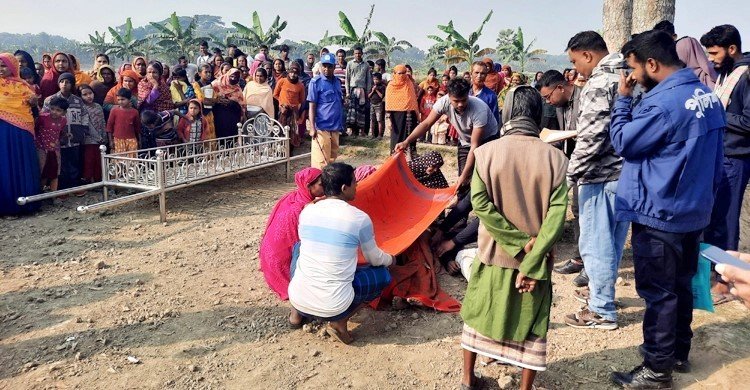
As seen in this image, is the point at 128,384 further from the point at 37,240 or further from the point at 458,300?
the point at 37,240

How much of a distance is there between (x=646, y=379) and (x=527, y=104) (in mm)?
1646

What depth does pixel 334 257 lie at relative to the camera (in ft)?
11.0

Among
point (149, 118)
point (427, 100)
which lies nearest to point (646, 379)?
point (149, 118)

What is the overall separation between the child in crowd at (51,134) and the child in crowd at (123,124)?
21.7 inches

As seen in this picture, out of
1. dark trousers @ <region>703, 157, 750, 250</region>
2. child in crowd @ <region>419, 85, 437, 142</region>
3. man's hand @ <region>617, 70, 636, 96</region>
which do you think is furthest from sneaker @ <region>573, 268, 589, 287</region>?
child in crowd @ <region>419, 85, 437, 142</region>

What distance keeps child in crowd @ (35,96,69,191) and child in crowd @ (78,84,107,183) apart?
12.7 inches

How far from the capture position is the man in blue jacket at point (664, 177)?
2777mm

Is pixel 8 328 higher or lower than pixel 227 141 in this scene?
lower

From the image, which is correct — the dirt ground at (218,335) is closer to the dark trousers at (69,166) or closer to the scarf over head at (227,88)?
the dark trousers at (69,166)

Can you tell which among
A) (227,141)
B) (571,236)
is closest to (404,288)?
(571,236)

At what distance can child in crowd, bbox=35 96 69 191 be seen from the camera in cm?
681

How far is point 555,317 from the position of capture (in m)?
4.06

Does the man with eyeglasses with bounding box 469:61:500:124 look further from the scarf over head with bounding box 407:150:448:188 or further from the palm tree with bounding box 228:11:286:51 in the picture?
the palm tree with bounding box 228:11:286:51

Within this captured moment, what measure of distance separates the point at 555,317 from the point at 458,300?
0.77 metres
